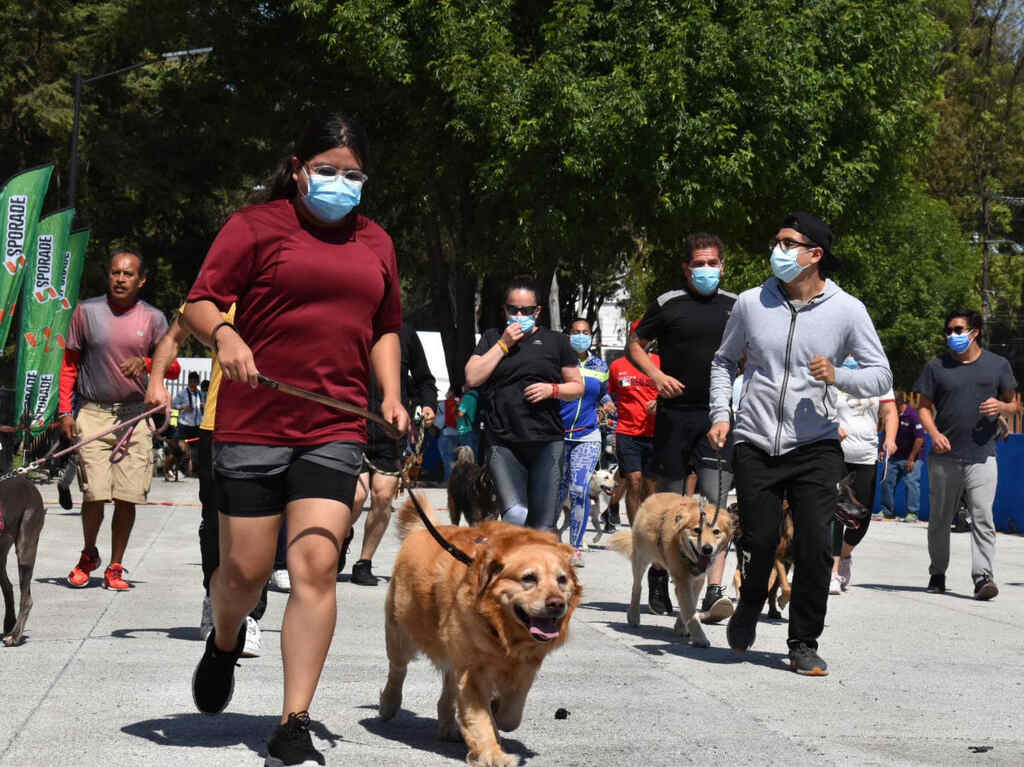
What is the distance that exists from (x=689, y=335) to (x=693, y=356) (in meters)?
0.13

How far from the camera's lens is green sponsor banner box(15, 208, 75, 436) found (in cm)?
1764

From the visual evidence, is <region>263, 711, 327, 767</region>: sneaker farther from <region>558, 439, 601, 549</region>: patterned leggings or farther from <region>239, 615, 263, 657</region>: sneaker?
<region>558, 439, 601, 549</region>: patterned leggings

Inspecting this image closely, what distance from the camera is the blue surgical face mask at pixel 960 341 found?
1204 centimetres

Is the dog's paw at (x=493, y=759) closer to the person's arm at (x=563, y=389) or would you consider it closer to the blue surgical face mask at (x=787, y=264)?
the blue surgical face mask at (x=787, y=264)

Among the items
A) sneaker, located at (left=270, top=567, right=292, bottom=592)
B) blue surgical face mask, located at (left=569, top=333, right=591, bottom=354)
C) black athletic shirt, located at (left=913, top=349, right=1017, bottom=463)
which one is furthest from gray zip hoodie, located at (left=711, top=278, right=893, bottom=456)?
blue surgical face mask, located at (left=569, top=333, right=591, bottom=354)

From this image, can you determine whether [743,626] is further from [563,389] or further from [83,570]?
[83,570]

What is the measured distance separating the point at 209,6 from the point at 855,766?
2714cm

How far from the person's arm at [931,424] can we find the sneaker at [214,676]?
7.64 meters

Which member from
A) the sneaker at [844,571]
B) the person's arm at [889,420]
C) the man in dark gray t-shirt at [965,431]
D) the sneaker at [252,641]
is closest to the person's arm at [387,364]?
the sneaker at [252,641]

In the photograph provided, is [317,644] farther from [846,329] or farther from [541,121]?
[541,121]

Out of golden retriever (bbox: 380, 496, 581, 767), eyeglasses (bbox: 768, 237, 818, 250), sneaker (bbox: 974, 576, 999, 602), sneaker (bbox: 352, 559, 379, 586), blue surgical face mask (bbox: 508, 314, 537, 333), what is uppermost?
eyeglasses (bbox: 768, 237, 818, 250)

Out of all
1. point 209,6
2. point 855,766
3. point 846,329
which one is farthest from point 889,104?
point 855,766

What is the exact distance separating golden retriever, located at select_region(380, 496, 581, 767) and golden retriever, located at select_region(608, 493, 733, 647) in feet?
9.52

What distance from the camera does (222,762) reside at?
502cm
